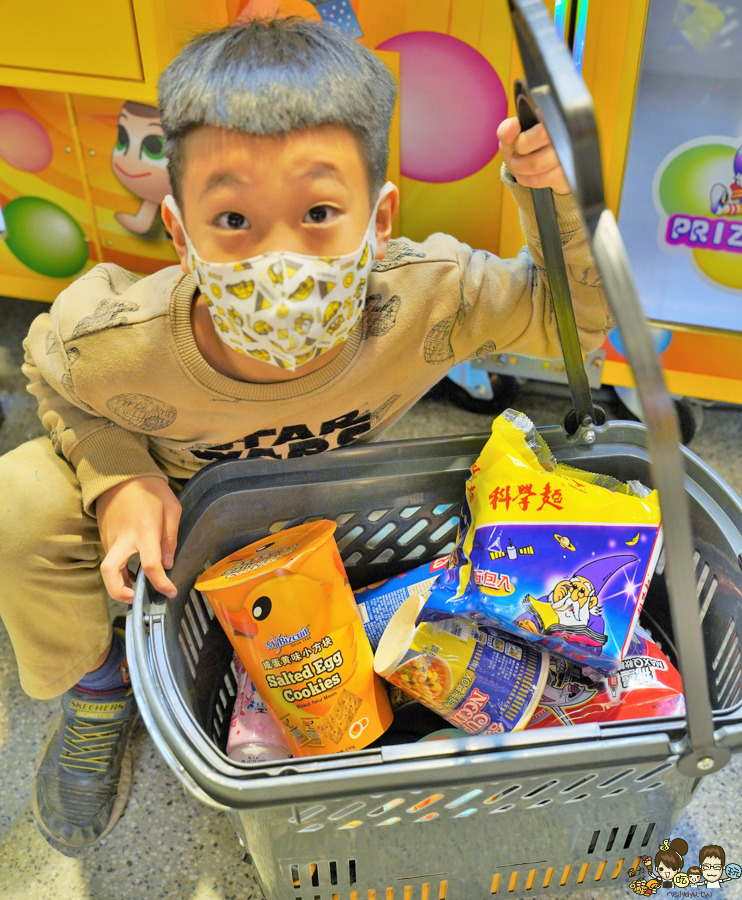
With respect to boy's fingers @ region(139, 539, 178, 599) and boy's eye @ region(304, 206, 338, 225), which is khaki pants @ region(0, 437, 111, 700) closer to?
Answer: boy's fingers @ region(139, 539, 178, 599)

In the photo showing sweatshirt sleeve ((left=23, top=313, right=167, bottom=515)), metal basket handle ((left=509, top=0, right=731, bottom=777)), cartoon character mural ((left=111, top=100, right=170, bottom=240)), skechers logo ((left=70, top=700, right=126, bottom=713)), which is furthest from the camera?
cartoon character mural ((left=111, top=100, right=170, bottom=240))

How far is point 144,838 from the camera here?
868 mm

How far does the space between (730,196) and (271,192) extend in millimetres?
612

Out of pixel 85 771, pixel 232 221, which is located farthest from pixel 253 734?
pixel 232 221

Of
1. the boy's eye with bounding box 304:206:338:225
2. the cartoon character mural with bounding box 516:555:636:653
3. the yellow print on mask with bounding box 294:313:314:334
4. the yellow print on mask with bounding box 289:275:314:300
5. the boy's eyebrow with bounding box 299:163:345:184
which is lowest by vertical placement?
the cartoon character mural with bounding box 516:555:636:653

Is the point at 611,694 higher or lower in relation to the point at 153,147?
lower

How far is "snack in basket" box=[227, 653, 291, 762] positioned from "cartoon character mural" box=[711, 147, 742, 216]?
75 centimetres

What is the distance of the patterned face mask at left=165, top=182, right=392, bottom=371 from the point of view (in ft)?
2.09

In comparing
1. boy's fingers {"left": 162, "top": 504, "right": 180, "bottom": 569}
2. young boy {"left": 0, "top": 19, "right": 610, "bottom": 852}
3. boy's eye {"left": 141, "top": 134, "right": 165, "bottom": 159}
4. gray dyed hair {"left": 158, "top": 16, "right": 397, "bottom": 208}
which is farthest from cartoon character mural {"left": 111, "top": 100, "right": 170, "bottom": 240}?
boy's fingers {"left": 162, "top": 504, "right": 180, "bottom": 569}

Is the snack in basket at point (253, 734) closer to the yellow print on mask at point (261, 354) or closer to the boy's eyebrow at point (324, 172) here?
the yellow print on mask at point (261, 354)

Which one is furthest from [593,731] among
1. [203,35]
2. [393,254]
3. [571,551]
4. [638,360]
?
[203,35]

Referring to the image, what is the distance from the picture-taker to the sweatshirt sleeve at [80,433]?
79 cm

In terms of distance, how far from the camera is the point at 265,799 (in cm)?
57

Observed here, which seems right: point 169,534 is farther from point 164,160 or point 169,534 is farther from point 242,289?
point 164,160
